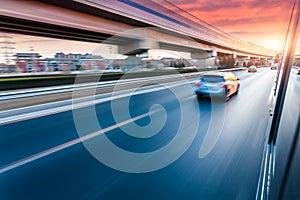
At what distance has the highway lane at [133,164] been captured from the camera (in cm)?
302

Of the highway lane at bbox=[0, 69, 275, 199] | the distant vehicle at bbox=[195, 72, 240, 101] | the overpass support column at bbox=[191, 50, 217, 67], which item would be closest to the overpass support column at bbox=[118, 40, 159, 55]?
the distant vehicle at bbox=[195, 72, 240, 101]

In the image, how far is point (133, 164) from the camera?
3.82 metres

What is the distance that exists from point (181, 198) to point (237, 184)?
3.30 feet

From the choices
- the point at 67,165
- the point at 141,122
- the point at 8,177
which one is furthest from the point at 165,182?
the point at 141,122

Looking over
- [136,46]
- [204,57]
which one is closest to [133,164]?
[136,46]

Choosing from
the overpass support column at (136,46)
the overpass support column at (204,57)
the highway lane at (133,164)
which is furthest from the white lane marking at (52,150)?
the overpass support column at (204,57)

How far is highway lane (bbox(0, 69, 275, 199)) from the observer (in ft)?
9.91

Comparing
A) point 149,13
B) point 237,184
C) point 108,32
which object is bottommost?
point 237,184

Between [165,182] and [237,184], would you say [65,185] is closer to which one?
[165,182]

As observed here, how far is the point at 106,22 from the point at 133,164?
22149 millimetres

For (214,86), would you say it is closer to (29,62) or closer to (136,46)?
(29,62)

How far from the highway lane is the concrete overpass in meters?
13.6

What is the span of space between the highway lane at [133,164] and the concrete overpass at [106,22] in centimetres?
1365

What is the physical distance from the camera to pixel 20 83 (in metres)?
14.0
